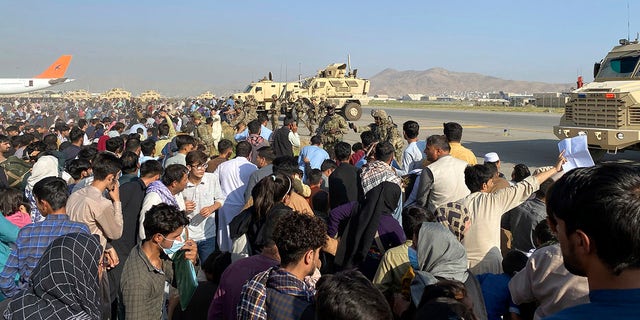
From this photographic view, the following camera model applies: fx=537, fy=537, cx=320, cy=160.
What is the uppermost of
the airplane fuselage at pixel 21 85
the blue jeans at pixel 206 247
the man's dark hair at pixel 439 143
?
the airplane fuselage at pixel 21 85

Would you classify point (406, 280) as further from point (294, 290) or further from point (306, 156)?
point (306, 156)

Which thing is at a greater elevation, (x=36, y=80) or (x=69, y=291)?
(x=36, y=80)

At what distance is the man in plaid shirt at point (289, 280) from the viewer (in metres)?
2.35

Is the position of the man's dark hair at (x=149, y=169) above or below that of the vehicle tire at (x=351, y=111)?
below

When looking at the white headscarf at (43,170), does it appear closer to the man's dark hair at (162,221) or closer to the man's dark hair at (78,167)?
the man's dark hair at (78,167)

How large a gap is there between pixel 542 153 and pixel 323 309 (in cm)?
1531

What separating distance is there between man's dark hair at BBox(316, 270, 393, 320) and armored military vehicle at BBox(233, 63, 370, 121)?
26.8 metres

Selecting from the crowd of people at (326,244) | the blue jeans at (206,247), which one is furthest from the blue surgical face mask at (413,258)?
the blue jeans at (206,247)

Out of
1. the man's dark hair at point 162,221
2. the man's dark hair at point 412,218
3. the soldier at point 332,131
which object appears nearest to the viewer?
the man's dark hair at point 162,221

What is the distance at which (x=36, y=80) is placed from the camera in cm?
5272

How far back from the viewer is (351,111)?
28844 millimetres

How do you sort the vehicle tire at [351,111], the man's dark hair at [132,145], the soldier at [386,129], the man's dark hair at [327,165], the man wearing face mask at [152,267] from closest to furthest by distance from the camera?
the man wearing face mask at [152,267]
the man's dark hair at [327,165]
the man's dark hair at [132,145]
the soldier at [386,129]
the vehicle tire at [351,111]

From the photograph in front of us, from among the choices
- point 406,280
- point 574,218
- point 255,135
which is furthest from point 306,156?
point 574,218

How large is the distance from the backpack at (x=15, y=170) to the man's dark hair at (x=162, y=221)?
4.17m
